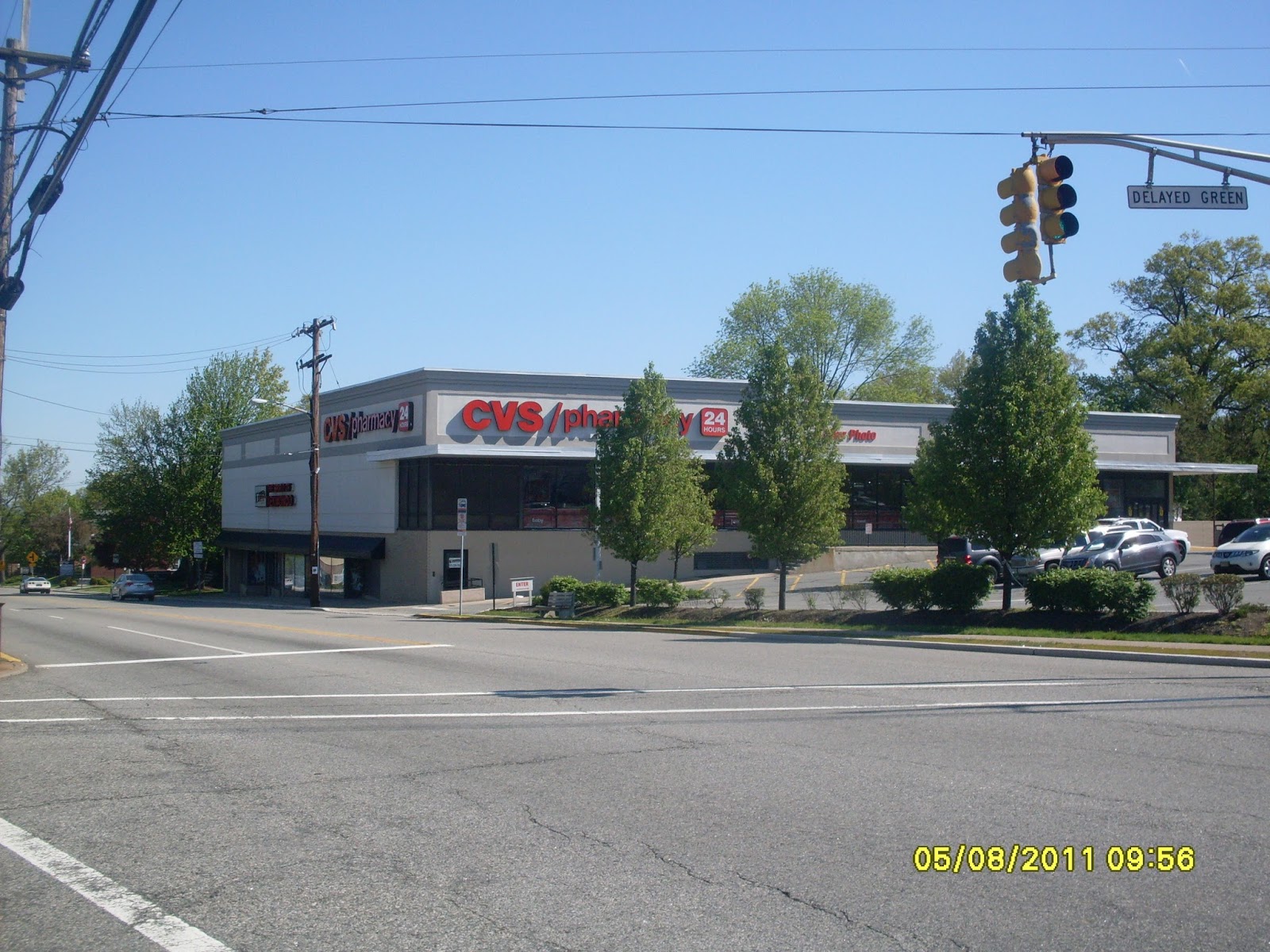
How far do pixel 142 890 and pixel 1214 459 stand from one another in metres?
65.2

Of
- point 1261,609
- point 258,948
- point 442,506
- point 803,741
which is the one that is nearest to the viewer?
point 258,948

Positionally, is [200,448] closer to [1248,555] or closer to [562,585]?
[562,585]

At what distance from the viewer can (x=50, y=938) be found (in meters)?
5.41

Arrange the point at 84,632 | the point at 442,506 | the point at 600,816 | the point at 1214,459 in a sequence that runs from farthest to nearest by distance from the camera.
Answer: the point at 1214,459 < the point at 442,506 < the point at 84,632 < the point at 600,816

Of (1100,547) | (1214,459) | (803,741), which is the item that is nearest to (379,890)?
(803,741)

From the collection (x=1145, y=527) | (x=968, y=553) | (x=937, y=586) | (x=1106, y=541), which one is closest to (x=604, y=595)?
(x=968, y=553)

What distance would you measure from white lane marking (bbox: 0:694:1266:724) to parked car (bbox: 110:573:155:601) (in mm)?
46148

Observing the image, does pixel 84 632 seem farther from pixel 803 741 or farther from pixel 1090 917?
pixel 1090 917

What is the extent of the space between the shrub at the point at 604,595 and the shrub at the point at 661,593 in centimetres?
177

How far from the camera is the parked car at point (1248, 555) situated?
30.4 m

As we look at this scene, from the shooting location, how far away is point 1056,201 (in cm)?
1176

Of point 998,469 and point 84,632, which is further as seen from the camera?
point 84,632

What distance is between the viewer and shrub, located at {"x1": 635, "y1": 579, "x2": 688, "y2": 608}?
98.7 feet

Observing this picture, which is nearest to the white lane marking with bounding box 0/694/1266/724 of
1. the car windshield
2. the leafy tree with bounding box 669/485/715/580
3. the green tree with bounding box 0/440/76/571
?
the leafy tree with bounding box 669/485/715/580
